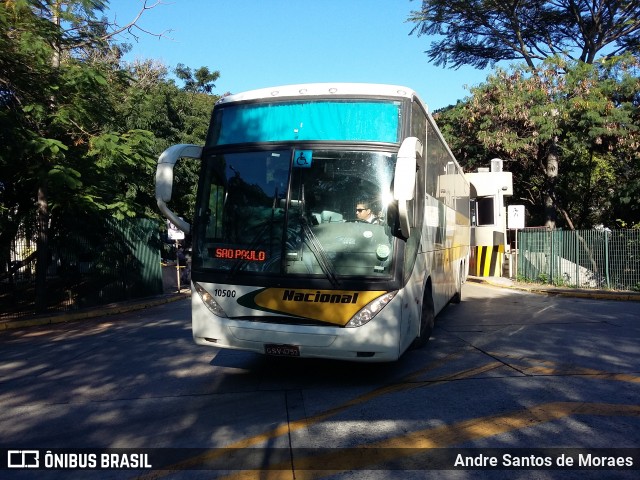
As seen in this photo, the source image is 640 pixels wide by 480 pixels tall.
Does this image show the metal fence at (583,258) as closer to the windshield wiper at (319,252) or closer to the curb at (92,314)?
the curb at (92,314)

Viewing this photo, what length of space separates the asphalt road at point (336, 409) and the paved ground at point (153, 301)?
336 cm

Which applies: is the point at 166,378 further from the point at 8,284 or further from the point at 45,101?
the point at 8,284

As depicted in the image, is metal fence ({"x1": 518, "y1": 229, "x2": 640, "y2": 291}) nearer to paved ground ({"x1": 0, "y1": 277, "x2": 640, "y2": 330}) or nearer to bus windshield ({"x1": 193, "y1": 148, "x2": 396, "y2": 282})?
paved ground ({"x1": 0, "y1": 277, "x2": 640, "y2": 330})

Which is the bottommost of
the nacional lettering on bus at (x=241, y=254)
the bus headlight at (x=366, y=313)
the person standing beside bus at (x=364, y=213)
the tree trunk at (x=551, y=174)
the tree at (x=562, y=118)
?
the bus headlight at (x=366, y=313)

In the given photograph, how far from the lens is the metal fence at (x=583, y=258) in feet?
56.5

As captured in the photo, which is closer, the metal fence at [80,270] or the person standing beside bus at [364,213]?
the person standing beside bus at [364,213]

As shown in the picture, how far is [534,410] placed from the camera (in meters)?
5.12

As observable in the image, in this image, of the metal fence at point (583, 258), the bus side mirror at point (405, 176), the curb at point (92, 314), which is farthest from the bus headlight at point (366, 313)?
the metal fence at point (583, 258)

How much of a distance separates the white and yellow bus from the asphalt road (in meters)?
0.67

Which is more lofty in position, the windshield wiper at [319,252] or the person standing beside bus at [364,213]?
the person standing beside bus at [364,213]

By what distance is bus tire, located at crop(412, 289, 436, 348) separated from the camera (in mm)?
7593

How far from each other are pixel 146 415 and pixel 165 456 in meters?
1.18

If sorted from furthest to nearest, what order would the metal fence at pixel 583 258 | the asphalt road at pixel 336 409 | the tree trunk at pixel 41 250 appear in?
the metal fence at pixel 583 258
the tree trunk at pixel 41 250
the asphalt road at pixel 336 409

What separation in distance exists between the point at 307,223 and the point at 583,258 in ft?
52.0
